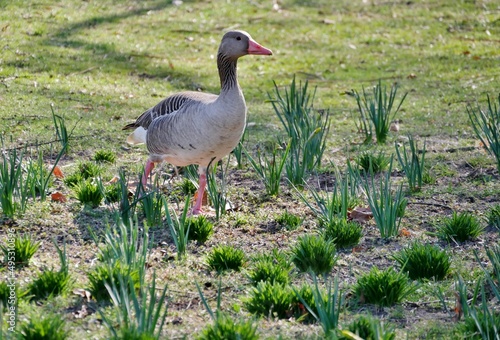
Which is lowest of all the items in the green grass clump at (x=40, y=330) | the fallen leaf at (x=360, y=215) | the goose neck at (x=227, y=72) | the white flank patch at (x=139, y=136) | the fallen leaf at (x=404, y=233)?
the fallen leaf at (x=404, y=233)

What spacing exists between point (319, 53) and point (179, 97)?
574 cm

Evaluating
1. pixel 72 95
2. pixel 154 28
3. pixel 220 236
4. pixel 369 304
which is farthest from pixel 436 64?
pixel 369 304

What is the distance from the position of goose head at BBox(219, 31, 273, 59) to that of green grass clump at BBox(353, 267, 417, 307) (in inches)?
86.4

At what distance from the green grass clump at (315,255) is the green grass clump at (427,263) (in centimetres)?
38

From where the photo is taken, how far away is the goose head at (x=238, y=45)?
5.49 meters

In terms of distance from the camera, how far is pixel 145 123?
594cm

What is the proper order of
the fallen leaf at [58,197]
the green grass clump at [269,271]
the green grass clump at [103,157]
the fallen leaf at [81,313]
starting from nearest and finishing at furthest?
the fallen leaf at [81,313]
the green grass clump at [269,271]
the fallen leaf at [58,197]
the green grass clump at [103,157]

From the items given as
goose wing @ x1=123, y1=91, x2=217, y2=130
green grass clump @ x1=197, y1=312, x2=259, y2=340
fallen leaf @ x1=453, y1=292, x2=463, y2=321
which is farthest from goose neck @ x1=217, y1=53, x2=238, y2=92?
green grass clump @ x1=197, y1=312, x2=259, y2=340

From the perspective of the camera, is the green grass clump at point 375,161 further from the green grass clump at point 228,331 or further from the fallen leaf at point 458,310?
the green grass clump at point 228,331

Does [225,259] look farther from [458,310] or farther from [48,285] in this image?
[458,310]

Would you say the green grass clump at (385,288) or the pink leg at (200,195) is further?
the pink leg at (200,195)

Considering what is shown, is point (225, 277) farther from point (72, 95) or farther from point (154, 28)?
point (154, 28)

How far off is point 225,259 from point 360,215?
4.10 ft

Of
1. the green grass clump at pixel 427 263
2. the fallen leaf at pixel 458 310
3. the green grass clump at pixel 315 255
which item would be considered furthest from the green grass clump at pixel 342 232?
the fallen leaf at pixel 458 310
